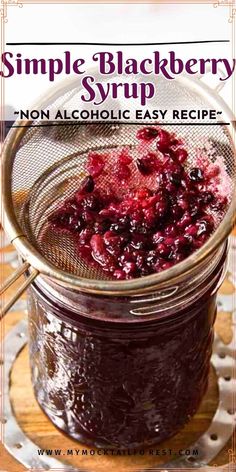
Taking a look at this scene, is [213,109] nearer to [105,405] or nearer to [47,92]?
[47,92]

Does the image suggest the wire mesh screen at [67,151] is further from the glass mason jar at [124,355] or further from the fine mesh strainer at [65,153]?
the glass mason jar at [124,355]

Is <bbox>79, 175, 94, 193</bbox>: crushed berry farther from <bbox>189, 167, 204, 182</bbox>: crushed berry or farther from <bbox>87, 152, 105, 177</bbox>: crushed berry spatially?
<bbox>189, 167, 204, 182</bbox>: crushed berry

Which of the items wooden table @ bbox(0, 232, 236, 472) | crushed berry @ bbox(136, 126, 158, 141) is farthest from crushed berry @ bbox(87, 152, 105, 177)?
wooden table @ bbox(0, 232, 236, 472)

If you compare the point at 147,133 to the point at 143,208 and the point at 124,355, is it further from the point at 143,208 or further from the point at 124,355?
the point at 124,355

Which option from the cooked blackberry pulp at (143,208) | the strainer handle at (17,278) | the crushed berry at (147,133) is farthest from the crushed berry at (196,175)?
the strainer handle at (17,278)

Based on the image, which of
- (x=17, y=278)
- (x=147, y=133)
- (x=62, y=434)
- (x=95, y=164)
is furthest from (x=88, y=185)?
(x=62, y=434)

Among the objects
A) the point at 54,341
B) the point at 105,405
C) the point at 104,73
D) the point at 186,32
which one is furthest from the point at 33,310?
the point at 186,32
